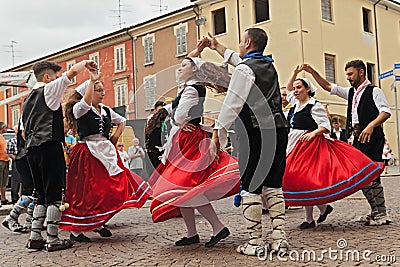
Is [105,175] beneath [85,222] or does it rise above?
above

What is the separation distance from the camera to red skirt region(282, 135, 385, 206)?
5641mm

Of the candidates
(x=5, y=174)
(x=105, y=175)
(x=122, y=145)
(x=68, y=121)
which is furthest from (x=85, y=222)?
(x=5, y=174)

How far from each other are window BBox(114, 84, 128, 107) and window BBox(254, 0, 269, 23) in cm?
763

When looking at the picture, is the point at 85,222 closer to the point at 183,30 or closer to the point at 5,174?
the point at 5,174

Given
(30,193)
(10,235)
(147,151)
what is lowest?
(10,235)

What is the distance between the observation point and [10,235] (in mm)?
6980

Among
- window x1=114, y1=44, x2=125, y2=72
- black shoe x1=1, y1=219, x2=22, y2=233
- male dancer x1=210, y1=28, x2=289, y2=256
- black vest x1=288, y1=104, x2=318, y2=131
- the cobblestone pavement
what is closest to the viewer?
the cobblestone pavement

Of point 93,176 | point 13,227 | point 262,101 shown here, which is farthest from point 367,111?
point 13,227

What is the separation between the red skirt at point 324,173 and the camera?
Answer: 5.64 m

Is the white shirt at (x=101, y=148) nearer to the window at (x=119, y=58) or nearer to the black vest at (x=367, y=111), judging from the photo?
the black vest at (x=367, y=111)

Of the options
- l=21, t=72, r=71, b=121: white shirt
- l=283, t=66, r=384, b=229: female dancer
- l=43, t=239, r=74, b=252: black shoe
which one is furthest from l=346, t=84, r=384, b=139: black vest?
l=43, t=239, r=74, b=252: black shoe

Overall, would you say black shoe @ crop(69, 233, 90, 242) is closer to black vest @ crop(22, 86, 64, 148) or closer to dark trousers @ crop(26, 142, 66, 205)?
dark trousers @ crop(26, 142, 66, 205)

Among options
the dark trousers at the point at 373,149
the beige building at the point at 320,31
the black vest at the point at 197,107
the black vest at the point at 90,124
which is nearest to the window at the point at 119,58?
the beige building at the point at 320,31

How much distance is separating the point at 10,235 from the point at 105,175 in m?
1.87
